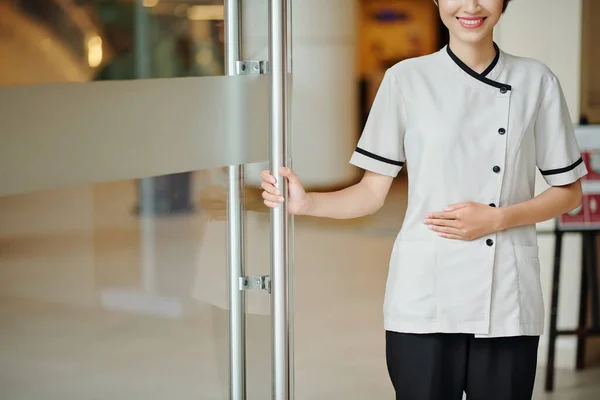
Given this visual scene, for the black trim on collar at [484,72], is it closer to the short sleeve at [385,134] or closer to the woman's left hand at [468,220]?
the short sleeve at [385,134]

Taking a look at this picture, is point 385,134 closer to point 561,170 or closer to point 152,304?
point 561,170

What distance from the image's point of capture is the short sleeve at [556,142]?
5.99 feet

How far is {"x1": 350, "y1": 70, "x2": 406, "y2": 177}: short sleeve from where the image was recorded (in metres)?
1.84

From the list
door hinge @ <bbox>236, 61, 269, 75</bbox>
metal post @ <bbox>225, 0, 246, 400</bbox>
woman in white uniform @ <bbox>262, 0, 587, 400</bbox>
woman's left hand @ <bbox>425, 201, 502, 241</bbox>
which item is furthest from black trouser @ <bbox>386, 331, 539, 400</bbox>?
door hinge @ <bbox>236, 61, 269, 75</bbox>

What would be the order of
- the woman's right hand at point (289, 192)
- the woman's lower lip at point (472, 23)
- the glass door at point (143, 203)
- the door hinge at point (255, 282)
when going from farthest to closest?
the door hinge at point (255, 282) → the woman's right hand at point (289, 192) → the woman's lower lip at point (472, 23) → the glass door at point (143, 203)

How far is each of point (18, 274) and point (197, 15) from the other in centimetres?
77

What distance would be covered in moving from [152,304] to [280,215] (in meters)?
0.38

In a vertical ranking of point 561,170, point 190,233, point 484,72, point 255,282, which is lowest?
point 255,282

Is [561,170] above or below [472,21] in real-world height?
below

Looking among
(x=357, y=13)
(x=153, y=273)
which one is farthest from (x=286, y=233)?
(x=357, y=13)

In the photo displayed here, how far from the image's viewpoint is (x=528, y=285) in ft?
6.04

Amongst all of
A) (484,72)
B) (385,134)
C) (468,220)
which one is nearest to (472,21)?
(484,72)

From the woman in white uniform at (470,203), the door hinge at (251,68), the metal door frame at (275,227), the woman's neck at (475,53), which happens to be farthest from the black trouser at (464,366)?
the door hinge at (251,68)

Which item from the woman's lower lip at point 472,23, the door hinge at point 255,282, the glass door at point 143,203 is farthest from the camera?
the door hinge at point 255,282
